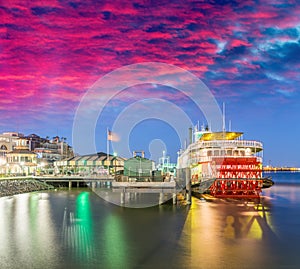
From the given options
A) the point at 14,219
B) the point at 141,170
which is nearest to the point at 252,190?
the point at 141,170

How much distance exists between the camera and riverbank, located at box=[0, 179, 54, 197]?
52.3 meters

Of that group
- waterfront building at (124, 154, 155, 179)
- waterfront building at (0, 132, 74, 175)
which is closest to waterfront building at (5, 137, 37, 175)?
waterfront building at (0, 132, 74, 175)

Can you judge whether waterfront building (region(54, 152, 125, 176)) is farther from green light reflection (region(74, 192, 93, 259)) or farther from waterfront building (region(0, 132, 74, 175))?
green light reflection (region(74, 192, 93, 259))

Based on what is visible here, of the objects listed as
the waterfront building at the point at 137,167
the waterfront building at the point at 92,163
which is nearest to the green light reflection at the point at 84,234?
the waterfront building at the point at 137,167

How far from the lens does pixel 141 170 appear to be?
4297 centimetres

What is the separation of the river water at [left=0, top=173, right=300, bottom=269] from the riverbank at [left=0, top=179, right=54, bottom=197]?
1945 cm

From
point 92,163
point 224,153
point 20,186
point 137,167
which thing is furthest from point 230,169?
point 92,163

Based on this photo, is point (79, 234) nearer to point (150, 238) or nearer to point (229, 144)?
point (150, 238)

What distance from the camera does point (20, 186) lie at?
5825 cm

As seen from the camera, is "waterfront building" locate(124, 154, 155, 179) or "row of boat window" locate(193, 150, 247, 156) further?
"row of boat window" locate(193, 150, 247, 156)

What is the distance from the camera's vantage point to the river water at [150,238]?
56.2 ft

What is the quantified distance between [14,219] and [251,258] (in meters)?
19.6

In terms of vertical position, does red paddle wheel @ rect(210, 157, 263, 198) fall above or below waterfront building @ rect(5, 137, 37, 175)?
below

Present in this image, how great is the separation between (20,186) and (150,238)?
A: 4153 centimetres
